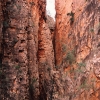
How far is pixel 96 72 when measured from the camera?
66.7 feet

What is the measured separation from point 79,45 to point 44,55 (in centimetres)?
304

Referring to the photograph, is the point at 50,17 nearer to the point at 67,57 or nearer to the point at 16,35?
the point at 67,57

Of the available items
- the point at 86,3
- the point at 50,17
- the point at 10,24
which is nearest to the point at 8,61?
the point at 10,24

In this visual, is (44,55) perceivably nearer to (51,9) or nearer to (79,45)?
(79,45)

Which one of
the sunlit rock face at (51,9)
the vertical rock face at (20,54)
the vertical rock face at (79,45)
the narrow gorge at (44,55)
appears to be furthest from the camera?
the sunlit rock face at (51,9)

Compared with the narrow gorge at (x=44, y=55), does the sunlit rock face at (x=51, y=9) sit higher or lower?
higher

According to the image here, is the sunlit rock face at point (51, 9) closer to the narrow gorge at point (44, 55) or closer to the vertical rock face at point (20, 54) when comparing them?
the narrow gorge at point (44, 55)

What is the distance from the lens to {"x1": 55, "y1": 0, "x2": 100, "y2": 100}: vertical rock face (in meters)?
20.1

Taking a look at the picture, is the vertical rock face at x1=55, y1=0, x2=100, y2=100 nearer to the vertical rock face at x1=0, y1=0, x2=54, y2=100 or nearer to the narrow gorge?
the narrow gorge

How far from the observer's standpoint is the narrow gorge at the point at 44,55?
773 inches

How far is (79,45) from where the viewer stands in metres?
24.7

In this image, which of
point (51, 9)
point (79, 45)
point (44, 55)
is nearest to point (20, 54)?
point (44, 55)

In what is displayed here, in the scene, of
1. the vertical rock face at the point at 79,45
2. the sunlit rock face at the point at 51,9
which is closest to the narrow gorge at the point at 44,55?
the vertical rock face at the point at 79,45

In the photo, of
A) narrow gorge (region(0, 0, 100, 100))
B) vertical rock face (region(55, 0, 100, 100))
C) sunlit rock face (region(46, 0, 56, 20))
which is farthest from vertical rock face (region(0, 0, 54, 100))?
sunlit rock face (region(46, 0, 56, 20))
